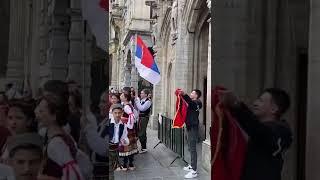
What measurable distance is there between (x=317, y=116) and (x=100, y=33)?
79.3 inches

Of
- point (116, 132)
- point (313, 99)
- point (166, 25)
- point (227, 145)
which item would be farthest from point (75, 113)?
point (166, 25)

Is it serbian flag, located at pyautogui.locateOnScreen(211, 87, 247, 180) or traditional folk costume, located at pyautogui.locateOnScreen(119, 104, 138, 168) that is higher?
serbian flag, located at pyautogui.locateOnScreen(211, 87, 247, 180)

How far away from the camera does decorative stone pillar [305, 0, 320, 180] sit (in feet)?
12.9

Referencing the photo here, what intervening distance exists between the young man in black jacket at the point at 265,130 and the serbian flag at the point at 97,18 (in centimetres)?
130

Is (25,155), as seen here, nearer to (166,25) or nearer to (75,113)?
(75,113)

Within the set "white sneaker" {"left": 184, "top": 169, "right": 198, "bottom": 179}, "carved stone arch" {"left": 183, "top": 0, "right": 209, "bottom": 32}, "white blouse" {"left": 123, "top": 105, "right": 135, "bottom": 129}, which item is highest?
"carved stone arch" {"left": 183, "top": 0, "right": 209, "bottom": 32}

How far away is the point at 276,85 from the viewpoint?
13.6 ft

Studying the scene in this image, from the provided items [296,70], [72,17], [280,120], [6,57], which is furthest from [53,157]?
[296,70]

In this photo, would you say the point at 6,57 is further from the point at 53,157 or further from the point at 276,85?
the point at 276,85

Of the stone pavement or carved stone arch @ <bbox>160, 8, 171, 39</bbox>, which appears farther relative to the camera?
carved stone arch @ <bbox>160, 8, 171, 39</bbox>

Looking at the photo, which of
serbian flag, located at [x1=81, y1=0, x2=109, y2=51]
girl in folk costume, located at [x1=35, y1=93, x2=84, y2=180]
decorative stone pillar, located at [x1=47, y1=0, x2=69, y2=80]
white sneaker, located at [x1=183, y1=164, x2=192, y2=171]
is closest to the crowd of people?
girl in folk costume, located at [x1=35, y1=93, x2=84, y2=180]

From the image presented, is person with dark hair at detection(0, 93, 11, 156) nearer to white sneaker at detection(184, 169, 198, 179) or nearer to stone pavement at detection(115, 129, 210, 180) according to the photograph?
stone pavement at detection(115, 129, 210, 180)

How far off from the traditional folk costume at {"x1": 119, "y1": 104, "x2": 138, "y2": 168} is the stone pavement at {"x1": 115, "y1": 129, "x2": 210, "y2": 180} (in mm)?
365

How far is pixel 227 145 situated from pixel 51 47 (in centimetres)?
188
